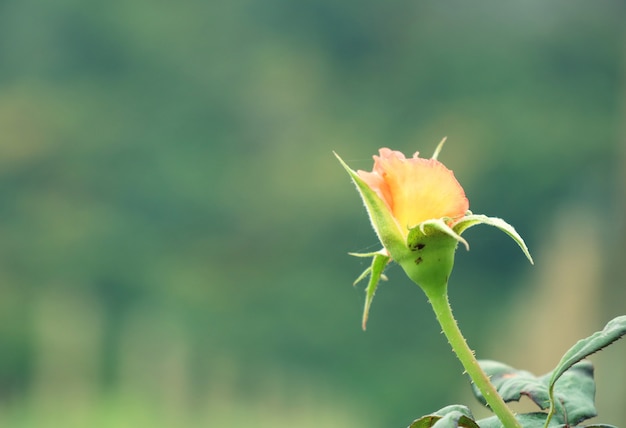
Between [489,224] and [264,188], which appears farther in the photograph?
[264,188]

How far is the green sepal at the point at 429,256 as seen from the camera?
23 cm

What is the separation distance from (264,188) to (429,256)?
210 inches

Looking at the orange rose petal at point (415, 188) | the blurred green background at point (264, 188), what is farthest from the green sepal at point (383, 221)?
the blurred green background at point (264, 188)

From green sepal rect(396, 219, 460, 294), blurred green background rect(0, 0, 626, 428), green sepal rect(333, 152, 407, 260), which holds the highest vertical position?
blurred green background rect(0, 0, 626, 428)

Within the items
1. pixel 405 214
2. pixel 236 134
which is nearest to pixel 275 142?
pixel 236 134

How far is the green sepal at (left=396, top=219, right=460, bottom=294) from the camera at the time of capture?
23cm

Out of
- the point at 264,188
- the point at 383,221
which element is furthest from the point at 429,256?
the point at 264,188

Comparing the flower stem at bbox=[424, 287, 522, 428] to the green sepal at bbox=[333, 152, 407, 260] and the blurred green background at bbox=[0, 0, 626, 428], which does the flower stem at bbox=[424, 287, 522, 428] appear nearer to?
the green sepal at bbox=[333, 152, 407, 260]

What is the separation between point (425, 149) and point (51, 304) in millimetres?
2296

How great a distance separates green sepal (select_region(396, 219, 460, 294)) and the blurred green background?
154 inches

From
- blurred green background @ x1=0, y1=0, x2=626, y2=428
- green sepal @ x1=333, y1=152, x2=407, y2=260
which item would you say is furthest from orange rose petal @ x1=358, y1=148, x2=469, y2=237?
blurred green background @ x1=0, y1=0, x2=626, y2=428

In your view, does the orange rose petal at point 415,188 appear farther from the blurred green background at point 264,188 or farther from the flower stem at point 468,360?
the blurred green background at point 264,188

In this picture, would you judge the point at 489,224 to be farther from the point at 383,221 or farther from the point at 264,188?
the point at 264,188

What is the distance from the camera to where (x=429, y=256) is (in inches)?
9.3
